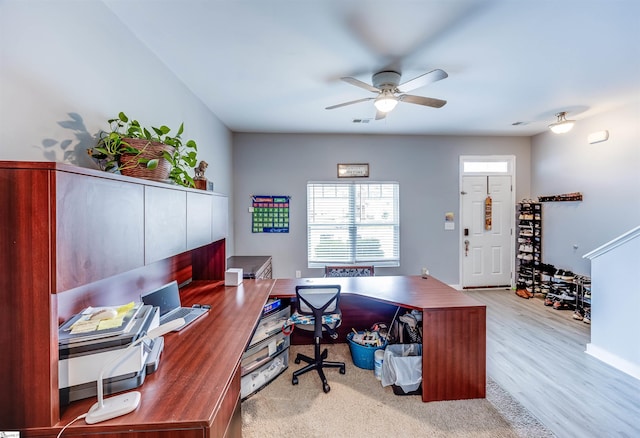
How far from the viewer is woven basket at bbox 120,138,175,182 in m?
1.29

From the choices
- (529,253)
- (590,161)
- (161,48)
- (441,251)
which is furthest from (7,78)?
(529,253)

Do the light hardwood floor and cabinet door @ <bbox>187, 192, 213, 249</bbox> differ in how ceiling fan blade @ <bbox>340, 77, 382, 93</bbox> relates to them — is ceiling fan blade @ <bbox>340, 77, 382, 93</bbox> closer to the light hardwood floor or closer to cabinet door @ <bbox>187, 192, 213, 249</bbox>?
cabinet door @ <bbox>187, 192, 213, 249</bbox>

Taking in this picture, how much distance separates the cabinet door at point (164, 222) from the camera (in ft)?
3.93

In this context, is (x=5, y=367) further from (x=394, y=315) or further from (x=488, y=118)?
(x=488, y=118)

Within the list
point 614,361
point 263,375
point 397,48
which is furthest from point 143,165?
point 614,361

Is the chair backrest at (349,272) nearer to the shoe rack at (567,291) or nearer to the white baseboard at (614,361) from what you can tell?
the white baseboard at (614,361)

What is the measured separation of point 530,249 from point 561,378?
2919mm

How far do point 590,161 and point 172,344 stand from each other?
5.51 meters

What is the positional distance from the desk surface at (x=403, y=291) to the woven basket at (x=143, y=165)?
58.1 inches

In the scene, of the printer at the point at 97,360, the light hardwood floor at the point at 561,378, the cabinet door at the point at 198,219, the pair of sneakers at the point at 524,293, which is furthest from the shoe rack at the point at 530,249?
the printer at the point at 97,360

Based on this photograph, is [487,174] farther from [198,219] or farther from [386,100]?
[198,219]

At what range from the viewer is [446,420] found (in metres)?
1.91

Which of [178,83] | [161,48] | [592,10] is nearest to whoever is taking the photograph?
[592,10]

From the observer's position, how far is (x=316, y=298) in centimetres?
230
